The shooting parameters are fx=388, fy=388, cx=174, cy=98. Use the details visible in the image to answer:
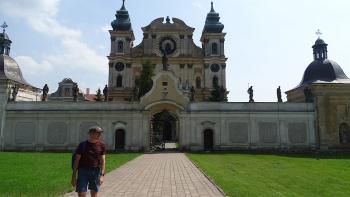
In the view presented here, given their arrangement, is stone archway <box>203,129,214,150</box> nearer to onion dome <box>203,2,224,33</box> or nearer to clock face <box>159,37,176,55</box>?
clock face <box>159,37,176,55</box>

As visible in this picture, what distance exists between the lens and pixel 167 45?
6619 centimetres

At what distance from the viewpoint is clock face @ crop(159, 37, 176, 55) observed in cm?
6606

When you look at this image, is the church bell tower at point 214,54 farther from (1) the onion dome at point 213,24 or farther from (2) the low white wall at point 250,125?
(2) the low white wall at point 250,125

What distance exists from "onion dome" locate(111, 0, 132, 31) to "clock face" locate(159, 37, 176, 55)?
619 centimetres

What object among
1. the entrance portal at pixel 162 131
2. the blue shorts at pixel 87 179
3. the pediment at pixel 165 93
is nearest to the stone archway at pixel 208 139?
the pediment at pixel 165 93

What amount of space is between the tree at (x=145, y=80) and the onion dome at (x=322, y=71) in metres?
21.1

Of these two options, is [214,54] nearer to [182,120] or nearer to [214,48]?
[214,48]

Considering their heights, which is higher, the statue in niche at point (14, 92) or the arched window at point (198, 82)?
the arched window at point (198, 82)

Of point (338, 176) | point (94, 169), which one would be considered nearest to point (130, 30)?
point (338, 176)

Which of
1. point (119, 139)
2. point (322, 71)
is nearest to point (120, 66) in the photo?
point (119, 139)

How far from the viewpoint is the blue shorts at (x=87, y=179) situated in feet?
26.3

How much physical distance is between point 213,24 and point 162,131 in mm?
23522

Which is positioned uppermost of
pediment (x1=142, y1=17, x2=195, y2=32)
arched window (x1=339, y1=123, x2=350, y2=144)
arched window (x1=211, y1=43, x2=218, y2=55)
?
pediment (x1=142, y1=17, x2=195, y2=32)

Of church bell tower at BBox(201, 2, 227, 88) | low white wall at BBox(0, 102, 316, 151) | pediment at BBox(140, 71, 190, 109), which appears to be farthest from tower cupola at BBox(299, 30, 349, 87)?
church bell tower at BBox(201, 2, 227, 88)
